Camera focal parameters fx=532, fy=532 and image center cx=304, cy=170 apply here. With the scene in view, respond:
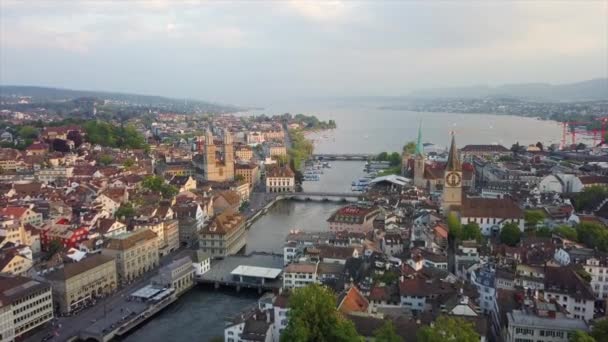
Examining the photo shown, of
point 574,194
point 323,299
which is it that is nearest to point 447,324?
point 323,299

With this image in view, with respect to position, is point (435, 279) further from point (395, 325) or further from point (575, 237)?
point (575, 237)

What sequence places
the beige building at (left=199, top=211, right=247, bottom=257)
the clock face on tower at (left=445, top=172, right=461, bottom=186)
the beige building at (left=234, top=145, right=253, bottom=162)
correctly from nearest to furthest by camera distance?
the beige building at (left=199, top=211, right=247, bottom=257) < the clock face on tower at (left=445, top=172, right=461, bottom=186) < the beige building at (left=234, top=145, right=253, bottom=162)

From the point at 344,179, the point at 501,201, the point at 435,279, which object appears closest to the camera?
the point at 435,279

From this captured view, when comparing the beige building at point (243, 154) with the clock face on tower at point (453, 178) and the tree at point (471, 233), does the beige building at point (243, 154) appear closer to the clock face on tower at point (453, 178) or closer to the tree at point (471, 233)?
the clock face on tower at point (453, 178)

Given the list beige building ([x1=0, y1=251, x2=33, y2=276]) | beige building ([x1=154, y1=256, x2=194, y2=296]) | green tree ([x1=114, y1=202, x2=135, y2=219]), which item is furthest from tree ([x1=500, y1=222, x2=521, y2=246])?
beige building ([x1=0, y1=251, x2=33, y2=276])

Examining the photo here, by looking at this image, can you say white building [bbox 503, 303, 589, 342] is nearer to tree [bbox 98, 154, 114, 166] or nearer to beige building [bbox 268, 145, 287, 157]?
tree [bbox 98, 154, 114, 166]

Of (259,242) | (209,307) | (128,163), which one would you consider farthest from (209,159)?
(209,307)
